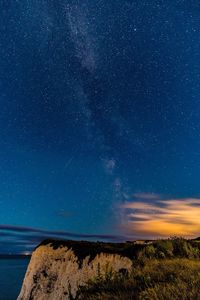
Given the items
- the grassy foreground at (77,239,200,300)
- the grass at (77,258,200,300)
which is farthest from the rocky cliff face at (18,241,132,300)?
the grass at (77,258,200,300)

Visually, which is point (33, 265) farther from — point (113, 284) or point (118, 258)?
point (113, 284)

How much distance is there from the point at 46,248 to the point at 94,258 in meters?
5.08

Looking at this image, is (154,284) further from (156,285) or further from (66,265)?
(66,265)

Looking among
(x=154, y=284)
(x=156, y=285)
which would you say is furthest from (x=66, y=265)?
(x=156, y=285)

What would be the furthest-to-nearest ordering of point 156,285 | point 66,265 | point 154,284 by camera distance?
point 66,265, point 154,284, point 156,285

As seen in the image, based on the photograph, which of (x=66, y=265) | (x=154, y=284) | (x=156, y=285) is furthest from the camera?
(x=66, y=265)

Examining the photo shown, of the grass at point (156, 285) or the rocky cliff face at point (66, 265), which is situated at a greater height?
the rocky cliff face at point (66, 265)

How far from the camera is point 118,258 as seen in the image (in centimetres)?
1539

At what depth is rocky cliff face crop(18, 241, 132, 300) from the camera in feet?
52.2

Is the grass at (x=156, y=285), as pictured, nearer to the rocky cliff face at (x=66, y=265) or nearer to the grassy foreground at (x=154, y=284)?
the grassy foreground at (x=154, y=284)

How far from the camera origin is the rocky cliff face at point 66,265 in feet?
52.2

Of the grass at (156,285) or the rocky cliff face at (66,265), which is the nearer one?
the grass at (156,285)

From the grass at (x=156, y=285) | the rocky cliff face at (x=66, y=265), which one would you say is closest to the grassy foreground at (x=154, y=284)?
the grass at (x=156, y=285)

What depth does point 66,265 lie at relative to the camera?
1855cm
